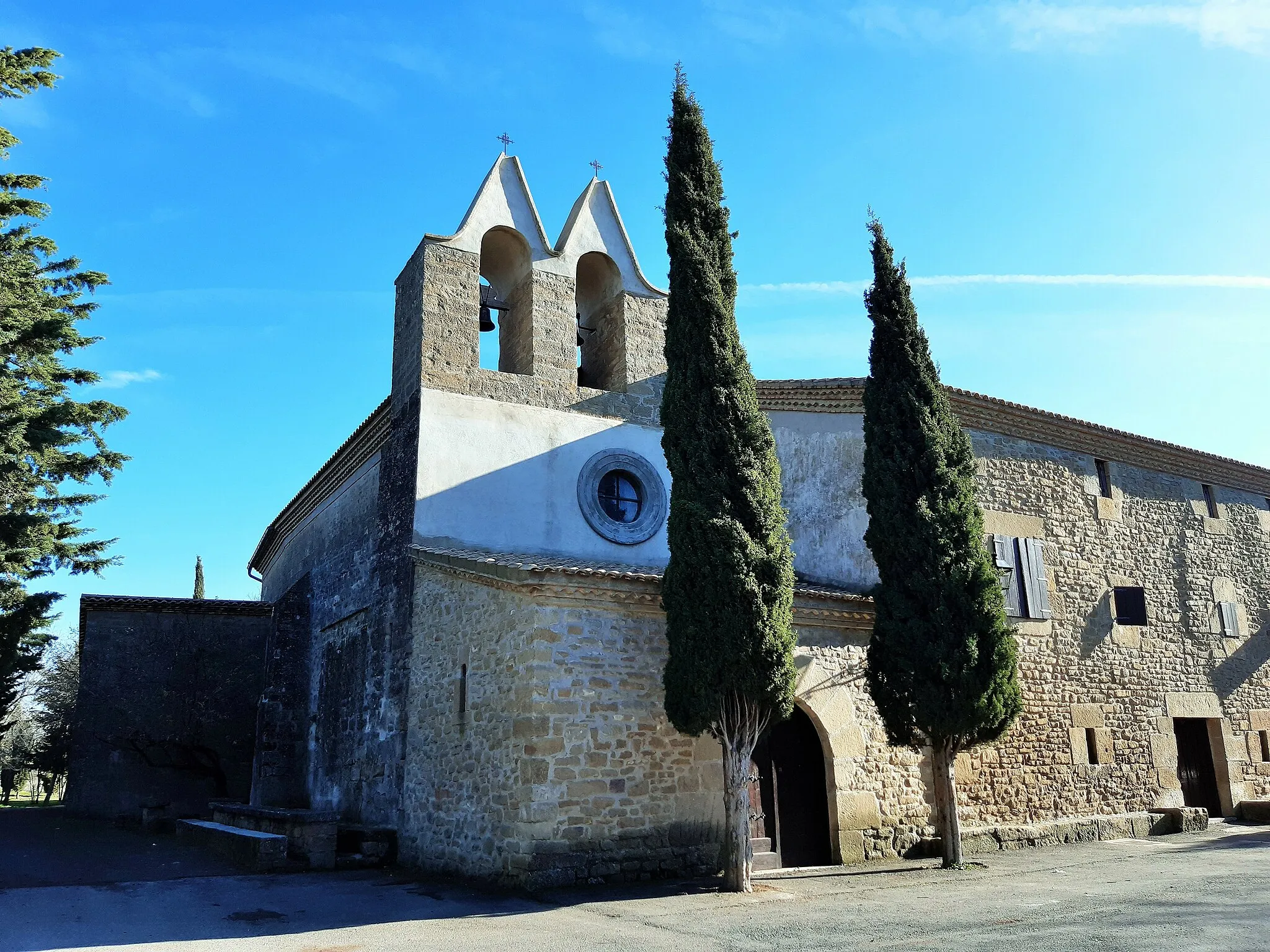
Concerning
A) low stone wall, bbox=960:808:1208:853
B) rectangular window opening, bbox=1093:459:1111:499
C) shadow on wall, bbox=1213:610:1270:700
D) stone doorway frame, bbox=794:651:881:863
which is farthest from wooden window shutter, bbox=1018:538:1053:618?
shadow on wall, bbox=1213:610:1270:700

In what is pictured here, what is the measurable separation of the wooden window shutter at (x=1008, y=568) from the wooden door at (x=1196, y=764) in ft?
14.0

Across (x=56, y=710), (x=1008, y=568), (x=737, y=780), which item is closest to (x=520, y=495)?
(x=737, y=780)

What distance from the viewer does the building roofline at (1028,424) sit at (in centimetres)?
1435

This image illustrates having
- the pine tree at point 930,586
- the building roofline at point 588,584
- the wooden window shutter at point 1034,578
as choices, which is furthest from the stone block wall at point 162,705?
the wooden window shutter at point 1034,578

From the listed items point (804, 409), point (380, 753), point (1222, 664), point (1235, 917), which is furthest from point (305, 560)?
point (1222, 664)

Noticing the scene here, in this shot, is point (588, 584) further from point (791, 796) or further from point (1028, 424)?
point (1028, 424)

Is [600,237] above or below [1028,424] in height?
above

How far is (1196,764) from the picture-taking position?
617 inches

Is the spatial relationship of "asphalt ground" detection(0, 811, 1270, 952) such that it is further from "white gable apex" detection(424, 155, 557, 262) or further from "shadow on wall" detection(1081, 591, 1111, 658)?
"white gable apex" detection(424, 155, 557, 262)

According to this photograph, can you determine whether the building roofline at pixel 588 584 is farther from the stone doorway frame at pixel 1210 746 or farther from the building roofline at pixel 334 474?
the stone doorway frame at pixel 1210 746

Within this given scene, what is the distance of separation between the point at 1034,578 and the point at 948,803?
464 cm

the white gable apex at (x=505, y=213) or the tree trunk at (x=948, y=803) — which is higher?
the white gable apex at (x=505, y=213)

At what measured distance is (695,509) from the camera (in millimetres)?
9977

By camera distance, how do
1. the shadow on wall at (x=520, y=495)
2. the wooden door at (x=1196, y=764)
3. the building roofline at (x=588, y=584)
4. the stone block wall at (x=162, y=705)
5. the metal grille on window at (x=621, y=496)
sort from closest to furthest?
the building roofline at (x=588, y=584) → the shadow on wall at (x=520, y=495) → the metal grille on window at (x=621, y=496) → the wooden door at (x=1196, y=764) → the stone block wall at (x=162, y=705)
